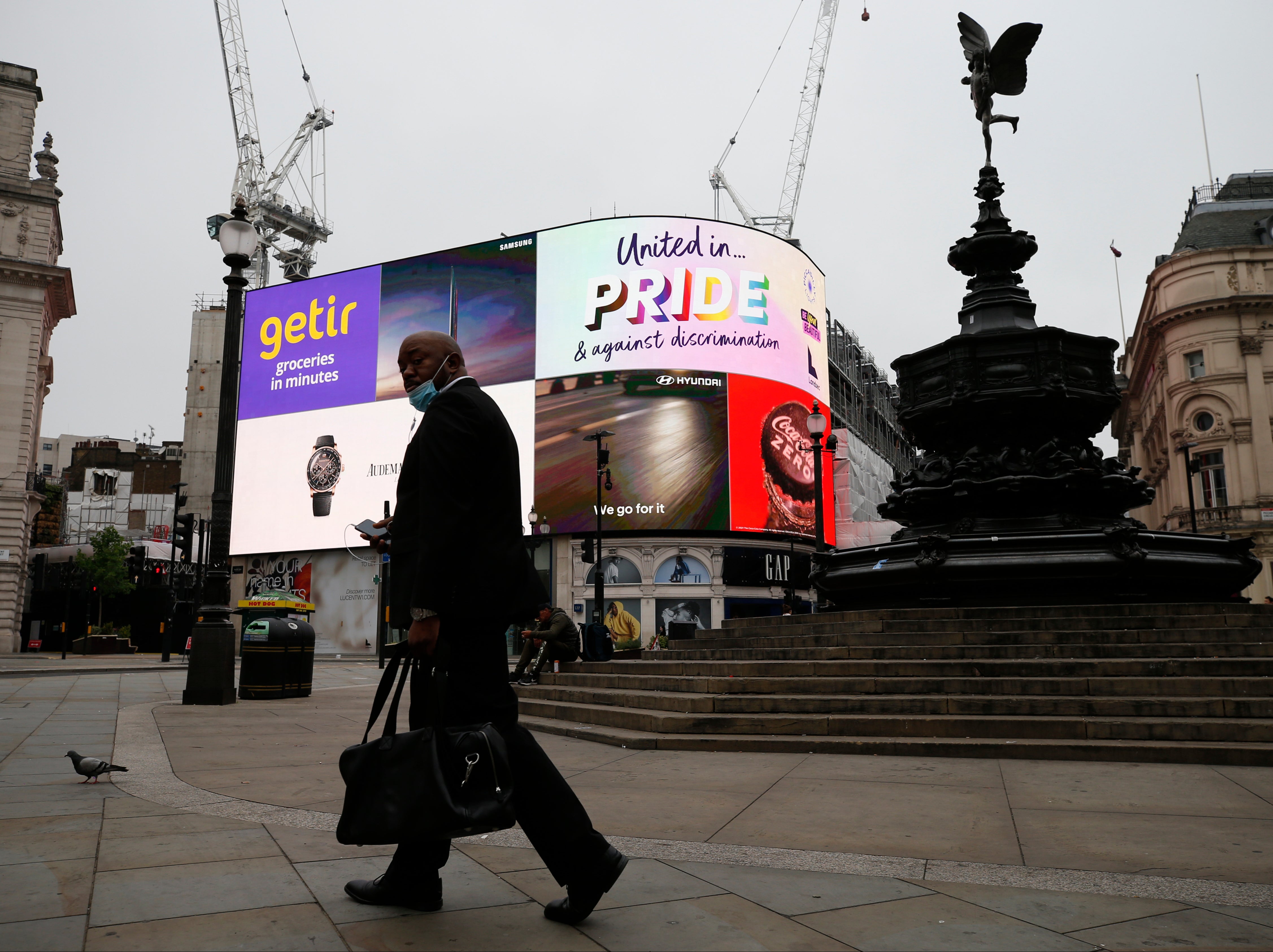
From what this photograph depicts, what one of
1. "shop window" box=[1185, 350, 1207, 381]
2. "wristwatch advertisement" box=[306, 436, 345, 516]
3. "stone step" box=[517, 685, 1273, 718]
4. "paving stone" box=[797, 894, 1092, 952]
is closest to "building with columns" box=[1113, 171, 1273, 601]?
"shop window" box=[1185, 350, 1207, 381]

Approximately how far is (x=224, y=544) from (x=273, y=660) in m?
2.15

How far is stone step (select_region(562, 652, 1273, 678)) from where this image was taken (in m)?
7.15

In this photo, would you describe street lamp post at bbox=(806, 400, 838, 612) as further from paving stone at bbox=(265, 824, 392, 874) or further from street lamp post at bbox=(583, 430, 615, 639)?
paving stone at bbox=(265, 824, 392, 874)

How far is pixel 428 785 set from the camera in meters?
2.67

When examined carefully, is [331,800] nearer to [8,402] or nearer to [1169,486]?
[8,402]

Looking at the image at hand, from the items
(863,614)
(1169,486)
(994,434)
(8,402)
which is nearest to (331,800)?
(863,614)

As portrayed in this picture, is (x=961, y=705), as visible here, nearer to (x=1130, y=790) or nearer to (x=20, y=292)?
(x=1130, y=790)

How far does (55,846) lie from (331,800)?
1409mm

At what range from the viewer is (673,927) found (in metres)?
2.81

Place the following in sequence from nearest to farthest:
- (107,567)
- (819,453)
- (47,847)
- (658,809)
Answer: (47,847) → (658,809) → (819,453) → (107,567)

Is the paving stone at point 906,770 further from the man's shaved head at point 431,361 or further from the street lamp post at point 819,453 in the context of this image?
the street lamp post at point 819,453

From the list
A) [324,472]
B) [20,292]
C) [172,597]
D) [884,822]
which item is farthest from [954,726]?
[324,472]

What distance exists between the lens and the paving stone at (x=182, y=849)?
347 centimetres

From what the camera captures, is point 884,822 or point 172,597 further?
point 172,597
